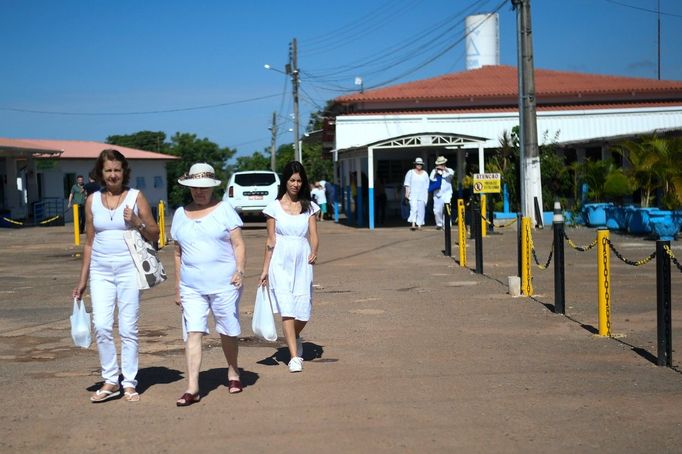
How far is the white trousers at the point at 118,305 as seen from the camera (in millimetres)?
7176

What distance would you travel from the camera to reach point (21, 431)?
20.9ft

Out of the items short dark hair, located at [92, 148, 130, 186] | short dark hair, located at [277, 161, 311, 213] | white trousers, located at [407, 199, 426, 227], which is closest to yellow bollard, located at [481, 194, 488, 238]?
white trousers, located at [407, 199, 426, 227]

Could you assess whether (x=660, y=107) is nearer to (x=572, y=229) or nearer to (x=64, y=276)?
(x=572, y=229)

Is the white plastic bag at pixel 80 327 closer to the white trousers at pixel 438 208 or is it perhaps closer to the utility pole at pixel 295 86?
the white trousers at pixel 438 208

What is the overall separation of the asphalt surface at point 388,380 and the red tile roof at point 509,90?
2332 cm

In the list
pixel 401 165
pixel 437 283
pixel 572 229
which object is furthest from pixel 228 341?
pixel 401 165

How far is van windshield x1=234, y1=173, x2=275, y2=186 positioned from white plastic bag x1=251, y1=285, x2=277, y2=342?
76.7 feet

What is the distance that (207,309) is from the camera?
285 inches

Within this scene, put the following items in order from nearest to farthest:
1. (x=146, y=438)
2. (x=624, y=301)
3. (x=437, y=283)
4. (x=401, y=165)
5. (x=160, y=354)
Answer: (x=146, y=438)
(x=160, y=354)
(x=624, y=301)
(x=437, y=283)
(x=401, y=165)

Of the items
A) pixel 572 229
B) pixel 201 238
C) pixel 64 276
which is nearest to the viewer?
pixel 201 238

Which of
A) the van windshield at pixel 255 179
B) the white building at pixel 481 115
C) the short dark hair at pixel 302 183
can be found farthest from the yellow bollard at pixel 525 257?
the white building at pixel 481 115

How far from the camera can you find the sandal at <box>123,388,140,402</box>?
23.5 feet

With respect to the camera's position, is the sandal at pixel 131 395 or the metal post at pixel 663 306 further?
the metal post at pixel 663 306

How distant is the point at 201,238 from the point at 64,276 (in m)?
10.1
